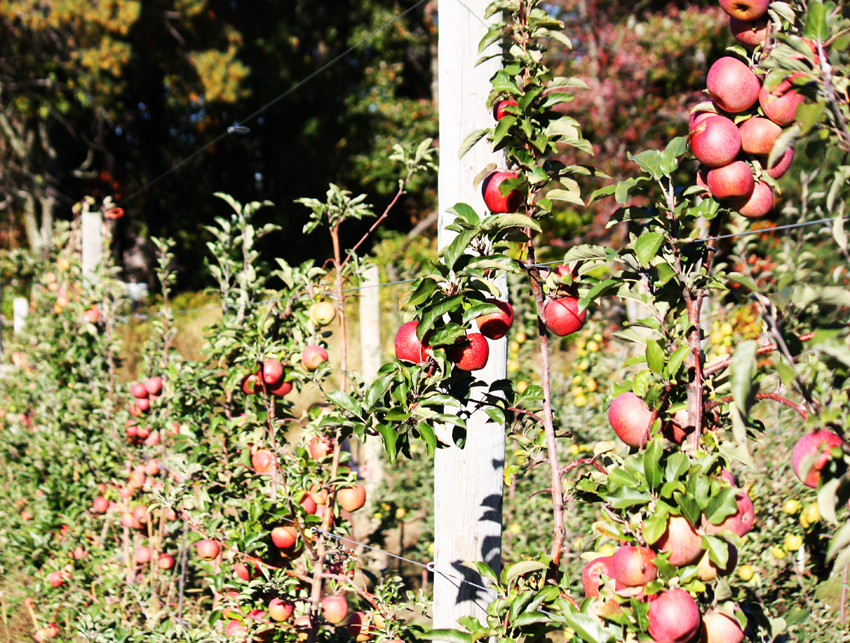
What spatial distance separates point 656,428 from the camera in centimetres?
101

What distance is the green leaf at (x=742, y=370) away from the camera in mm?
789

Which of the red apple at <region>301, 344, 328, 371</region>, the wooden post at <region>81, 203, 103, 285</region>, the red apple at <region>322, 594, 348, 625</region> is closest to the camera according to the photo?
the red apple at <region>322, 594, 348, 625</region>

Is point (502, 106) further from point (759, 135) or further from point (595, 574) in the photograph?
point (595, 574)

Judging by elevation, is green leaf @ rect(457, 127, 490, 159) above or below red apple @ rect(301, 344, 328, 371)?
above

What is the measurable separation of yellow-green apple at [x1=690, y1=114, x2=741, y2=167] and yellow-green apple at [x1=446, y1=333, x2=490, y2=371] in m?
0.49

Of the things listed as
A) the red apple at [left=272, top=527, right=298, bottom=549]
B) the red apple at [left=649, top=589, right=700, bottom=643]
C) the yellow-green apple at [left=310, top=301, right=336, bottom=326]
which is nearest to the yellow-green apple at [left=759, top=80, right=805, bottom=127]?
the red apple at [left=649, top=589, right=700, bottom=643]

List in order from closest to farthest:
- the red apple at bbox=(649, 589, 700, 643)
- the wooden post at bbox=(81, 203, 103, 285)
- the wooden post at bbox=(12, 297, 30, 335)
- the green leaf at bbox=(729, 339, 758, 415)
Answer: the green leaf at bbox=(729, 339, 758, 415) < the red apple at bbox=(649, 589, 700, 643) < the wooden post at bbox=(81, 203, 103, 285) < the wooden post at bbox=(12, 297, 30, 335)

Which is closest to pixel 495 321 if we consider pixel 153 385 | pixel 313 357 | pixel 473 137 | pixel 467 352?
pixel 467 352

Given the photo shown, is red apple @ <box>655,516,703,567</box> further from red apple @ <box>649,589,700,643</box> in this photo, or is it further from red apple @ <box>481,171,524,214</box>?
red apple @ <box>481,171,524,214</box>

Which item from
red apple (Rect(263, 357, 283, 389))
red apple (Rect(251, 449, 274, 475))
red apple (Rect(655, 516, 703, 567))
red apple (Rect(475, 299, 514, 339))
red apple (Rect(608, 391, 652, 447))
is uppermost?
red apple (Rect(263, 357, 283, 389))

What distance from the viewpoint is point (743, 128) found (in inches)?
42.3

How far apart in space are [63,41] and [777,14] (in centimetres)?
984

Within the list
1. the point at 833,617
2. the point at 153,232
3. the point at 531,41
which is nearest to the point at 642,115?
the point at 833,617

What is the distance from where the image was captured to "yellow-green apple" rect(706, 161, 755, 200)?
1.05 metres
